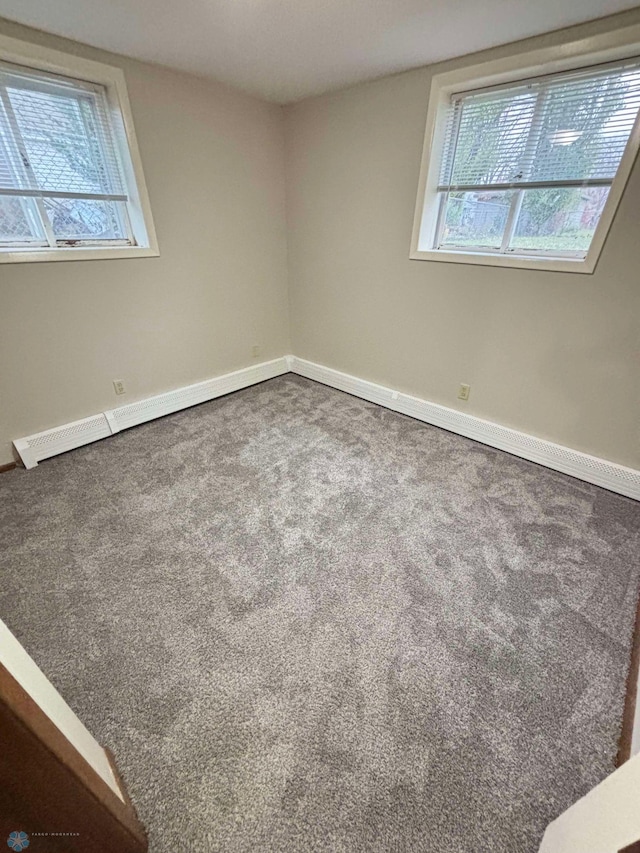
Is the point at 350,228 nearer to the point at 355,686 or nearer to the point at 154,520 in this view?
the point at 154,520

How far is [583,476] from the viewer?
2234 mm

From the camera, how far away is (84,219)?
2.28m

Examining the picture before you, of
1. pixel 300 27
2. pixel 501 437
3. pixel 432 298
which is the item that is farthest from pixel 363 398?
pixel 300 27

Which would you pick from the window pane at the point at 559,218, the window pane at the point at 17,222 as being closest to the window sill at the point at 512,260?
the window pane at the point at 559,218

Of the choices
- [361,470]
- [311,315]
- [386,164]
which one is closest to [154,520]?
[361,470]

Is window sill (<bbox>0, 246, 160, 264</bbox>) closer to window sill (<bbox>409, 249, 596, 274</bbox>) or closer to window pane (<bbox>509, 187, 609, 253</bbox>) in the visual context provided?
window sill (<bbox>409, 249, 596, 274</bbox>)

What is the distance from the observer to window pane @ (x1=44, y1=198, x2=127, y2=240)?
217 centimetres

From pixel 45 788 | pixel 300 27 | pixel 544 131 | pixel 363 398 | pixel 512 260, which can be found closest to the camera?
pixel 45 788

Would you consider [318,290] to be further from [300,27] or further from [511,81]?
[511,81]

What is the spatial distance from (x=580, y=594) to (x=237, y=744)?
149cm

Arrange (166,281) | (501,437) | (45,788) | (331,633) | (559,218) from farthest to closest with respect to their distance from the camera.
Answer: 1. (166,281)
2. (501,437)
3. (559,218)
4. (331,633)
5. (45,788)

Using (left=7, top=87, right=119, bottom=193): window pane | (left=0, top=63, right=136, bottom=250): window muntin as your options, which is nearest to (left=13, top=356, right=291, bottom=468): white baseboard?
(left=0, top=63, right=136, bottom=250): window muntin

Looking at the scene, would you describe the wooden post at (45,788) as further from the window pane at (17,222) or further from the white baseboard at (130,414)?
the window pane at (17,222)

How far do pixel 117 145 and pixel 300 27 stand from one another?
1.29 m
